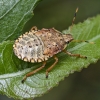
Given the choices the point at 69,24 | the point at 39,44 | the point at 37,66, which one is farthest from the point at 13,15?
the point at 69,24

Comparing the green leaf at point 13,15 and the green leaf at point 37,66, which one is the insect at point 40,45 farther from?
the green leaf at point 13,15

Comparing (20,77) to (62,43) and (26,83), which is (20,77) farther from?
(62,43)

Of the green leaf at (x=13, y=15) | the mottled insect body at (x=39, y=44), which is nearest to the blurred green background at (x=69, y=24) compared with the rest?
the mottled insect body at (x=39, y=44)

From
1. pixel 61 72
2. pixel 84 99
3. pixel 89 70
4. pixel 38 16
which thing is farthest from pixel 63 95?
pixel 61 72

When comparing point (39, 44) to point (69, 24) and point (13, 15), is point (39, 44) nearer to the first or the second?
point (13, 15)

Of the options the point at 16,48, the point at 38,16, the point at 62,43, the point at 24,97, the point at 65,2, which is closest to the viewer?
the point at 24,97

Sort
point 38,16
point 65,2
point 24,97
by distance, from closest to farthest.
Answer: point 24,97 < point 38,16 < point 65,2
